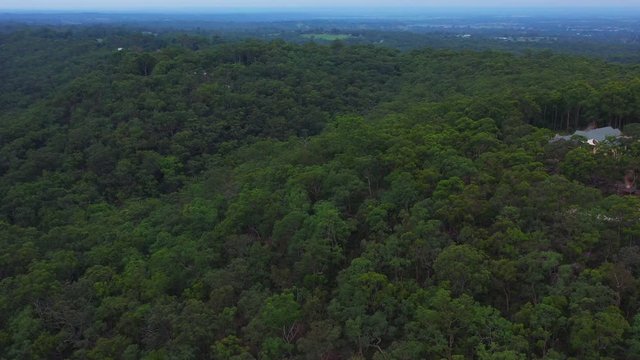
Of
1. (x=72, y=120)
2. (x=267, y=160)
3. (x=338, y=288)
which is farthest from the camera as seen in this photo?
(x=72, y=120)

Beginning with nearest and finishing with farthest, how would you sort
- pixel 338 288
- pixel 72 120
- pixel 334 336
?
1. pixel 334 336
2. pixel 338 288
3. pixel 72 120

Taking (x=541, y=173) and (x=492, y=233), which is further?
(x=541, y=173)

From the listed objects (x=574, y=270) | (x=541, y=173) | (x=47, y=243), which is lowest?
(x=47, y=243)

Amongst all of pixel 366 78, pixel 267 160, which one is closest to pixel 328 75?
pixel 366 78

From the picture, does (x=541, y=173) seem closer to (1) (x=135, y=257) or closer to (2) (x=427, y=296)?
(2) (x=427, y=296)

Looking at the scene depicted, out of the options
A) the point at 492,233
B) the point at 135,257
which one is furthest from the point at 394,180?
the point at 135,257

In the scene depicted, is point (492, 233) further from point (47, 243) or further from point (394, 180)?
point (47, 243)

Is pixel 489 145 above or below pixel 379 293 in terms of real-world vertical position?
above
